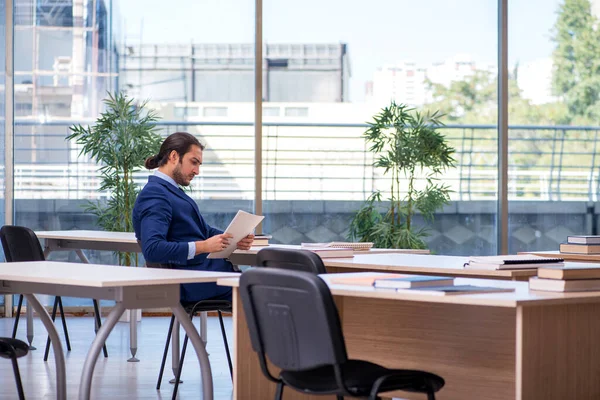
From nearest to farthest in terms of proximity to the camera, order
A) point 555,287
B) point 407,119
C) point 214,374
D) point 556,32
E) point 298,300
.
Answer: point 298,300 < point 555,287 < point 214,374 < point 407,119 < point 556,32

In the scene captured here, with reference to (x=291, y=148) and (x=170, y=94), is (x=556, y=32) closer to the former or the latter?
(x=291, y=148)

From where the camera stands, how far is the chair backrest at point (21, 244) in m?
5.43

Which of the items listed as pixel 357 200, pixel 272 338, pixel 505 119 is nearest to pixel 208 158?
pixel 357 200

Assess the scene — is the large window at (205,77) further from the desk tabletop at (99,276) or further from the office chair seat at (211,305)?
the desk tabletop at (99,276)

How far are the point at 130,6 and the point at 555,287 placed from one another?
19.0ft

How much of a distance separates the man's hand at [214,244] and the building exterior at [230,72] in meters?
3.89

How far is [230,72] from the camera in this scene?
802 cm

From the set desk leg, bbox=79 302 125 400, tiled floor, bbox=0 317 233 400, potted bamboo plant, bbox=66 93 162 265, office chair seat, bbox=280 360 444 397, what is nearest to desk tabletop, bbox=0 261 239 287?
desk leg, bbox=79 302 125 400

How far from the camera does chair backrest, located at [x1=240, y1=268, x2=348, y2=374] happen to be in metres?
2.70

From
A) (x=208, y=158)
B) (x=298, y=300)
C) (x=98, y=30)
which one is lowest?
(x=298, y=300)

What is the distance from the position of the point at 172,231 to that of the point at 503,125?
4.32 metres

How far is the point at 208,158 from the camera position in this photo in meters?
8.06

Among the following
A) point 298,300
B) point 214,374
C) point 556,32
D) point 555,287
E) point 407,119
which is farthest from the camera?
point 556,32

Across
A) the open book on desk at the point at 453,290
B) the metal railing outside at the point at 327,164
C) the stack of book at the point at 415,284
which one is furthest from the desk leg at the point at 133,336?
the open book on desk at the point at 453,290
